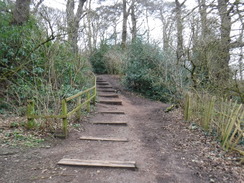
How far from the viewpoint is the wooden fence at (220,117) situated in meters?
4.28

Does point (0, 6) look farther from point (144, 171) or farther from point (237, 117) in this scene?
point (237, 117)

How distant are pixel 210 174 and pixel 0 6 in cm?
927

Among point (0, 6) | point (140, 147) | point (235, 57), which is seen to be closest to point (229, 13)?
point (235, 57)

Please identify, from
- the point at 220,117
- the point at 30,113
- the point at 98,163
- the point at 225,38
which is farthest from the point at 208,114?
the point at 30,113

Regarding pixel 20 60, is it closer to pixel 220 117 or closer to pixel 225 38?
pixel 220 117

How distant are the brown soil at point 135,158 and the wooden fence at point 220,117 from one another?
29cm

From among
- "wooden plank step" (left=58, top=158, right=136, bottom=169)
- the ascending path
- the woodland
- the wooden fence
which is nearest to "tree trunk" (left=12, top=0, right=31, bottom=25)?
the woodland

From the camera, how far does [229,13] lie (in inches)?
305

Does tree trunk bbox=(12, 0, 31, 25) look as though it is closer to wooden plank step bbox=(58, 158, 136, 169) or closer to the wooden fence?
wooden plank step bbox=(58, 158, 136, 169)

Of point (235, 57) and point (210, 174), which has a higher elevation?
point (235, 57)

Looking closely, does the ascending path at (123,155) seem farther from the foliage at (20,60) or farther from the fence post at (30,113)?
the foliage at (20,60)

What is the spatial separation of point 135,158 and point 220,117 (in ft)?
8.21

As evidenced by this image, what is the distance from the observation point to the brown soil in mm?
3238

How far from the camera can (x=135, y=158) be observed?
4031mm
